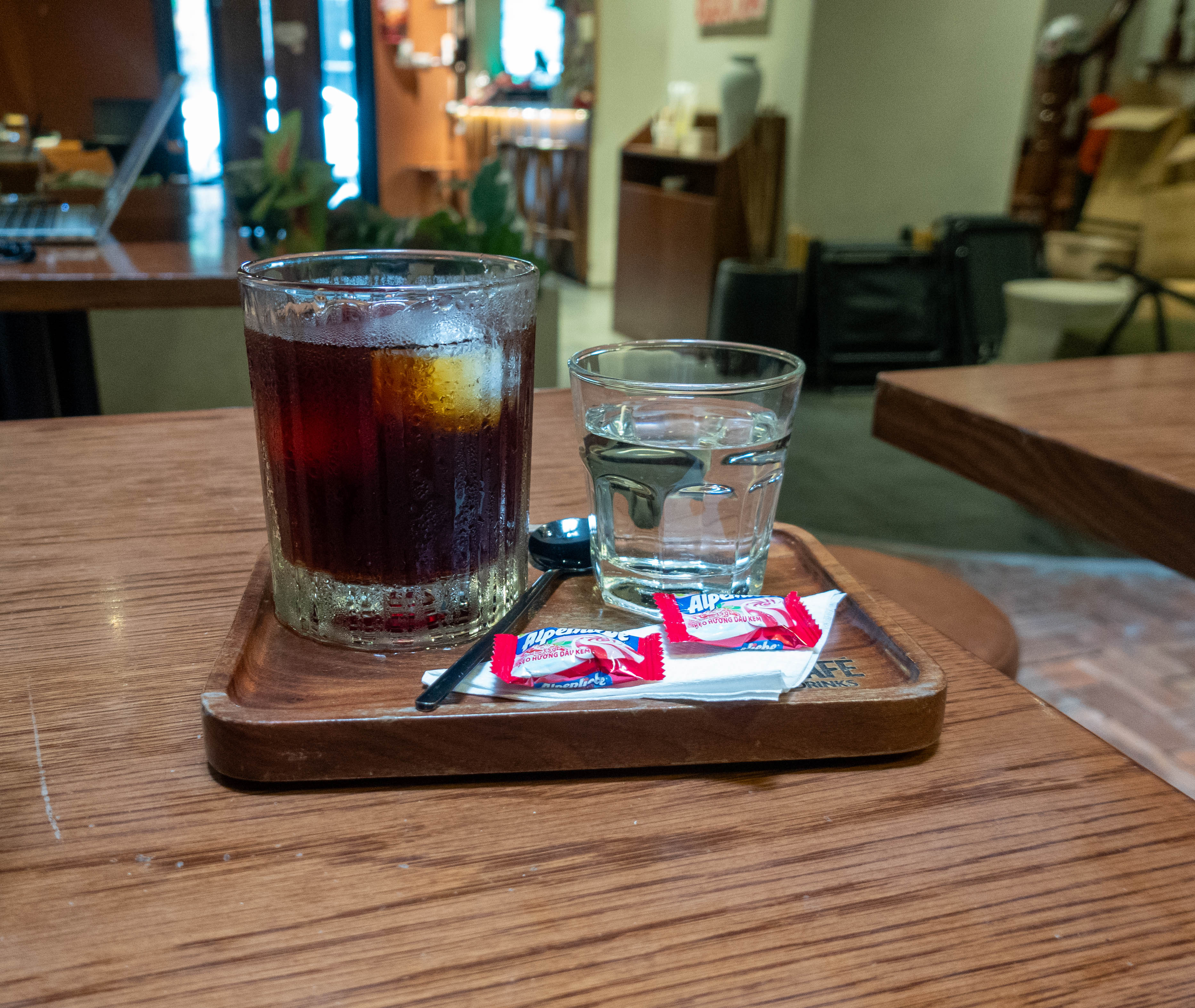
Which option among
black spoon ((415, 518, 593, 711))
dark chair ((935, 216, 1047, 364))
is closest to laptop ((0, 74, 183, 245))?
black spoon ((415, 518, 593, 711))

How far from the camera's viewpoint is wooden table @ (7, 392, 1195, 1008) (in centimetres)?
32

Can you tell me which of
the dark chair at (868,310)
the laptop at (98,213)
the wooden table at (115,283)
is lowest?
the dark chair at (868,310)

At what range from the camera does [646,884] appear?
0.36m

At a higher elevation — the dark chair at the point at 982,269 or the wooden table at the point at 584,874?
the wooden table at the point at 584,874

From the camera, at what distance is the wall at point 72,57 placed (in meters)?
3.89

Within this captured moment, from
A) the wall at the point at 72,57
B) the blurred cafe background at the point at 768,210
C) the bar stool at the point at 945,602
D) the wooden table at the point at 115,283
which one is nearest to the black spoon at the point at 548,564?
the bar stool at the point at 945,602

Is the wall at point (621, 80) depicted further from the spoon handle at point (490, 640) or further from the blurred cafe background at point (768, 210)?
the spoon handle at point (490, 640)

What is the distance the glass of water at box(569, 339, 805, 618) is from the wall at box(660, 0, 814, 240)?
4.51m

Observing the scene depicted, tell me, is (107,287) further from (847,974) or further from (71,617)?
(847,974)

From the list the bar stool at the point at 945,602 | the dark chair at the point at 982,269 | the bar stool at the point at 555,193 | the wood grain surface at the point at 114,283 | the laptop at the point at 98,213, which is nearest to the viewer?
the bar stool at the point at 945,602

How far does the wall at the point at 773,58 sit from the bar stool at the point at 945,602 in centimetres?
388

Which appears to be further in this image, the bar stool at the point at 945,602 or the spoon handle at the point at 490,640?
the bar stool at the point at 945,602

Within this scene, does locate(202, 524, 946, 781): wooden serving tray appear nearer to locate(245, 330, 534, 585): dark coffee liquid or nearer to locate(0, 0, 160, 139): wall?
locate(245, 330, 534, 585): dark coffee liquid

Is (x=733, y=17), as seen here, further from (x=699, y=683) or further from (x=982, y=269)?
(x=699, y=683)
